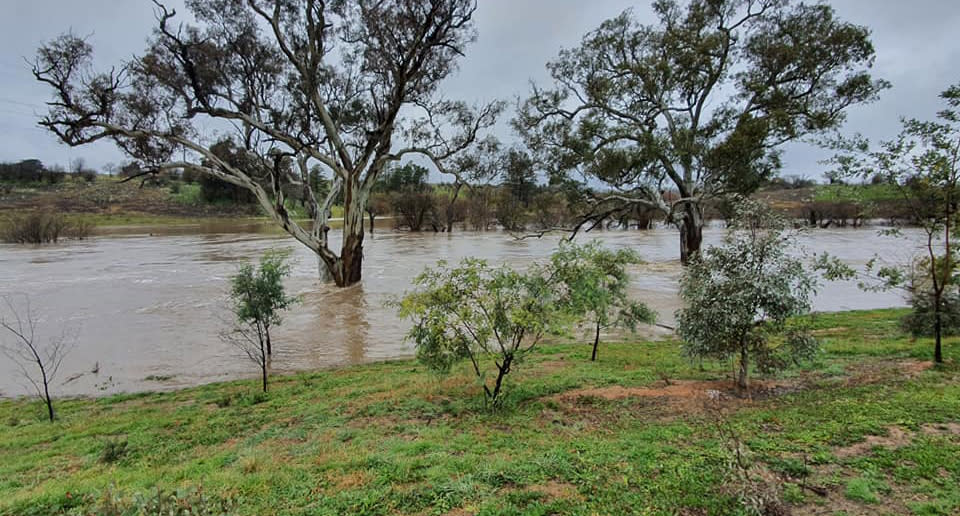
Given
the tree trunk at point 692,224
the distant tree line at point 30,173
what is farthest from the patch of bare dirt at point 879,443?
the distant tree line at point 30,173

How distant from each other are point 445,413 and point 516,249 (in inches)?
1119

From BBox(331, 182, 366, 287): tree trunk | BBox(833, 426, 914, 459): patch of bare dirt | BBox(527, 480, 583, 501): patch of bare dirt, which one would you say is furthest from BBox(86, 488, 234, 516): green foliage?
BBox(331, 182, 366, 287): tree trunk

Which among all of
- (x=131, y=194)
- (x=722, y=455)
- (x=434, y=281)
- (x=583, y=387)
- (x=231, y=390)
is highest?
(x=131, y=194)

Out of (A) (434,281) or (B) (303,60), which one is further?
(B) (303,60)

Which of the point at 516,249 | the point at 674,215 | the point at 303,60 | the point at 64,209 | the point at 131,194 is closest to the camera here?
the point at 303,60

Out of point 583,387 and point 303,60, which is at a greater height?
point 303,60

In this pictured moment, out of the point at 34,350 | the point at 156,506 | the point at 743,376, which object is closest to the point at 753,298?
the point at 743,376

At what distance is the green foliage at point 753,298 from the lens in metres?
5.18

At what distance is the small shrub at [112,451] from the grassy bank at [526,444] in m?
0.03

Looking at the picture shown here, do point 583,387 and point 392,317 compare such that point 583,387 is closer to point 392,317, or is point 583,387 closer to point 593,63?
point 392,317

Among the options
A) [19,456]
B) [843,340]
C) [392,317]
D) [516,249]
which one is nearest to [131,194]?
[516,249]

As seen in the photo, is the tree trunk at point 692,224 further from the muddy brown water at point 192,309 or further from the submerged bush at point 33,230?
the submerged bush at point 33,230

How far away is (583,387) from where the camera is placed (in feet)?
21.4

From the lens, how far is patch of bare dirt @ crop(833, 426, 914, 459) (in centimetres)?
361
